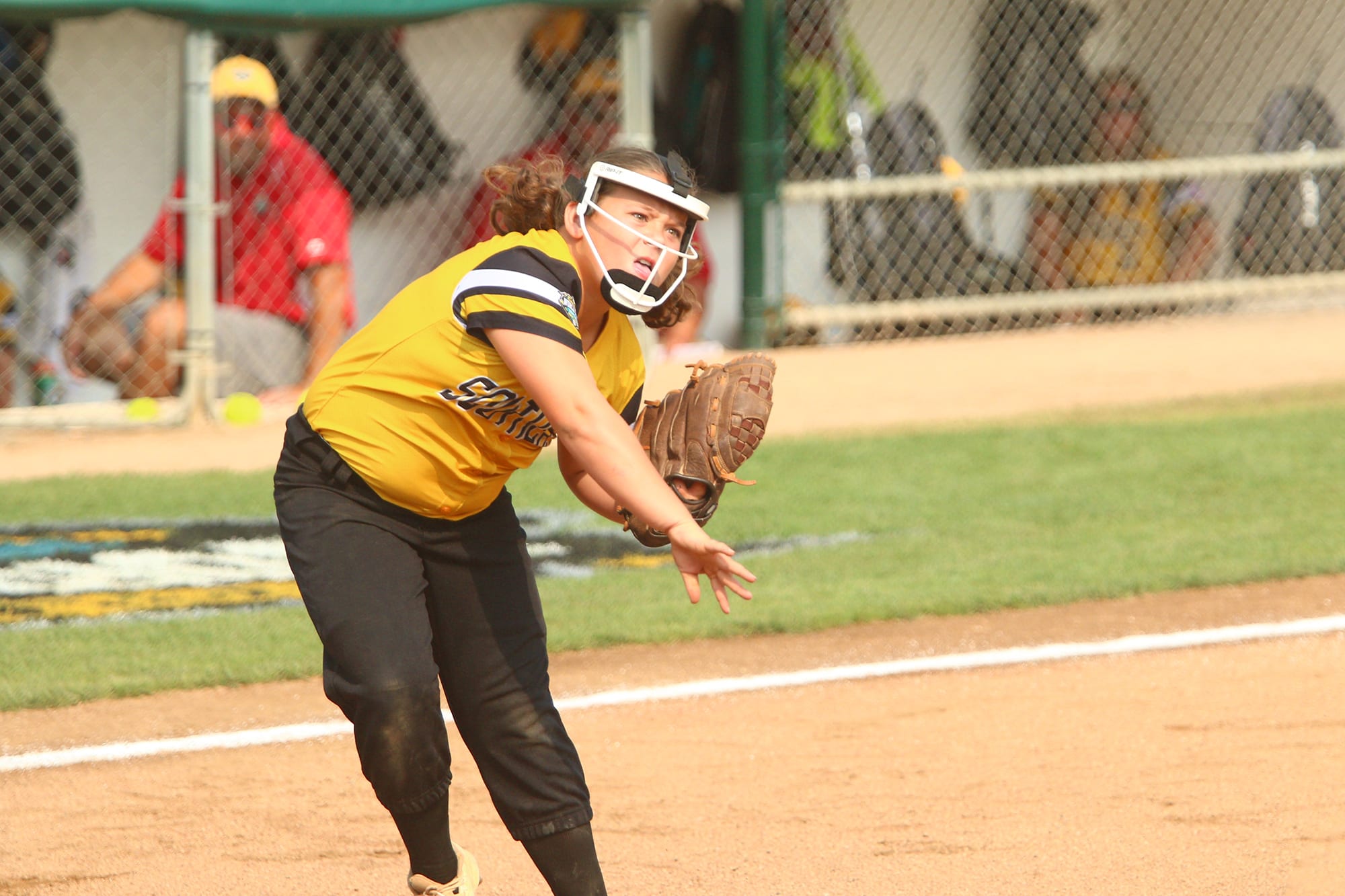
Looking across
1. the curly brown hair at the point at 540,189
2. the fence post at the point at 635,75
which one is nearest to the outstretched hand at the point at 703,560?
the curly brown hair at the point at 540,189

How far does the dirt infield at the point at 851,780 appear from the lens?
371 cm

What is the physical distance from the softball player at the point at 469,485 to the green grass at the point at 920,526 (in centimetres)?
226

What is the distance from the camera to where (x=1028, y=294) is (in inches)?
457

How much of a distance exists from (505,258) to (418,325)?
23 cm

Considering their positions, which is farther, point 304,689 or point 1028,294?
point 1028,294

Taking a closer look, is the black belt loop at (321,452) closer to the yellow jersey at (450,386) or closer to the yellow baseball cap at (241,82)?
the yellow jersey at (450,386)

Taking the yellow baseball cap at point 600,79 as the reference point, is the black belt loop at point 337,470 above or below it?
above

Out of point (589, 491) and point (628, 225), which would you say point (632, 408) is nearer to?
point (589, 491)

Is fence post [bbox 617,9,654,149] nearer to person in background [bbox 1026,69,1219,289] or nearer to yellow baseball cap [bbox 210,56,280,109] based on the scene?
yellow baseball cap [bbox 210,56,280,109]

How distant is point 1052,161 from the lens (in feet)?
39.6

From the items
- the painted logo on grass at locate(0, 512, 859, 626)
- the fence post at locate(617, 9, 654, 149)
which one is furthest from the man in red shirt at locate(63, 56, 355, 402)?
the painted logo on grass at locate(0, 512, 859, 626)

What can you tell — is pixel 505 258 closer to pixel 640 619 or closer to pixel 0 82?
pixel 640 619

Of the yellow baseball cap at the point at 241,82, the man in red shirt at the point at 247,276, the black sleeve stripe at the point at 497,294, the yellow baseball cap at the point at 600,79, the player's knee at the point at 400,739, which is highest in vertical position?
the black sleeve stripe at the point at 497,294

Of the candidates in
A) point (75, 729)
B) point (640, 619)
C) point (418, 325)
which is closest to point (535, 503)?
point (640, 619)
